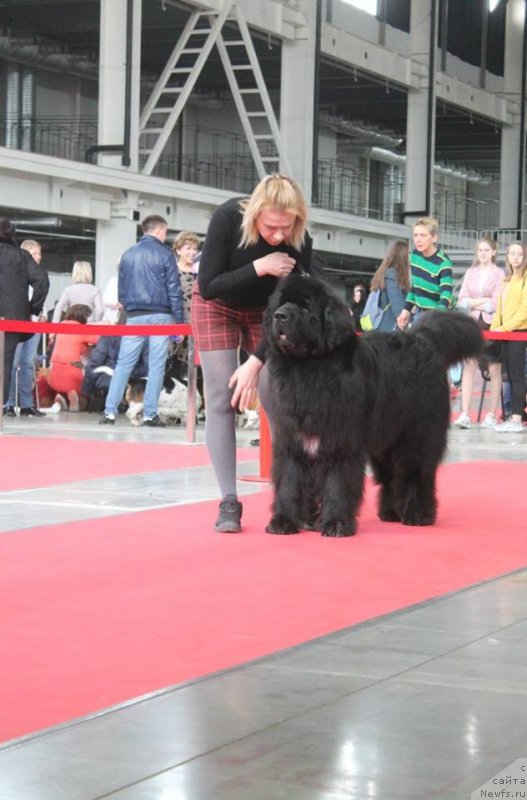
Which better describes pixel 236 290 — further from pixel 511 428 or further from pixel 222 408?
pixel 511 428

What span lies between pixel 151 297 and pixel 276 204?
6880 mm

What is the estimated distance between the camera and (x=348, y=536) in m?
5.99

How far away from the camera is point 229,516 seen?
19.8 ft

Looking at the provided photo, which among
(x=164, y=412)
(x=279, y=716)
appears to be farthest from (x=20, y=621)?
(x=164, y=412)

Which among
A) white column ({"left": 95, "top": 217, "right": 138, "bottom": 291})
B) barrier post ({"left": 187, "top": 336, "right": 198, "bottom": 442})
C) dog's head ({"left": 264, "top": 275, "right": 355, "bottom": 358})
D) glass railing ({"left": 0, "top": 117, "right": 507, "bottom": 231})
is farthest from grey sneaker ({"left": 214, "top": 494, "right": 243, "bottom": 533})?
glass railing ({"left": 0, "top": 117, "right": 507, "bottom": 231})

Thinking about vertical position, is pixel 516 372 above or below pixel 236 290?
below

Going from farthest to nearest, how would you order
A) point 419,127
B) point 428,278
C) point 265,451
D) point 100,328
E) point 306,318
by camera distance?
point 419,127, point 100,328, point 428,278, point 265,451, point 306,318

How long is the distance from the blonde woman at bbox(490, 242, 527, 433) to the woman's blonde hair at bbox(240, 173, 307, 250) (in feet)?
23.3

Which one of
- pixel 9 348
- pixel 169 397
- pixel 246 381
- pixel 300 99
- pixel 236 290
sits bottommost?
pixel 169 397

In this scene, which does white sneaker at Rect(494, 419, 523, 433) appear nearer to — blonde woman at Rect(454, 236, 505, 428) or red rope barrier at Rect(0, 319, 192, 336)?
blonde woman at Rect(454, 236, 505, 428)

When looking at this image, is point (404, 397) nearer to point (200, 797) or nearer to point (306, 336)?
point (306, 336)

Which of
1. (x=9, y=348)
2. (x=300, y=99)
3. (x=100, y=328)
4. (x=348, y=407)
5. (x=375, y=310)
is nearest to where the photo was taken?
(x=348, y=407)

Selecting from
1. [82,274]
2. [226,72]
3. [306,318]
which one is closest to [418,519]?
[306,318]

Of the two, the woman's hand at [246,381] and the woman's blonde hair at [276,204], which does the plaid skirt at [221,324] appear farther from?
the woman's blonde hair at [276,204]
